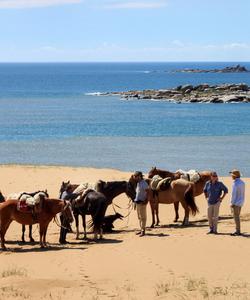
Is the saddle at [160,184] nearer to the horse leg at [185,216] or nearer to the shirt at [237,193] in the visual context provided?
the horse leg at [185,216]

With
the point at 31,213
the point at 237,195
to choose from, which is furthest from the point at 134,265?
the point at 237,195

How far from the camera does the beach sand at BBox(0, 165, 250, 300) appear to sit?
473 inches

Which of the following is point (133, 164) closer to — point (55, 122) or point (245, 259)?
point (245, 259)

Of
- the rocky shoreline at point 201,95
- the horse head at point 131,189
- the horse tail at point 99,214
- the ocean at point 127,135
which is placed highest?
the horse head at point 131,189

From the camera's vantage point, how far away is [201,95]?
10331cm

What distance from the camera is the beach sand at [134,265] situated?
12.0m

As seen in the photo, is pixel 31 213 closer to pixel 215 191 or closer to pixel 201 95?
pixel 215 191

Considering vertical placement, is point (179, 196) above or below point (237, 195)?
below

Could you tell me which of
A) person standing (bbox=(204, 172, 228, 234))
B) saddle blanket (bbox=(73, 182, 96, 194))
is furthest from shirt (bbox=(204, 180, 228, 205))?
saddle blanket (bbox=(73, 182, 96, 194))

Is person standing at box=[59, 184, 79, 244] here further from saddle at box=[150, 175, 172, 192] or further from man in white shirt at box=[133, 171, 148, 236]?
saddle at box=[150, 175, 172, 192]

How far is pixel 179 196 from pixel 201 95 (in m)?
85.7

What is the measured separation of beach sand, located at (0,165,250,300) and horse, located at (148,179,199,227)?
560 millimetres

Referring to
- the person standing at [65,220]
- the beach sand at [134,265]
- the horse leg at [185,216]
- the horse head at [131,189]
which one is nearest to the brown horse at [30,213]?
the person standing at [65,220]

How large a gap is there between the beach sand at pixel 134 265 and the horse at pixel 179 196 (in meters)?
0.56
